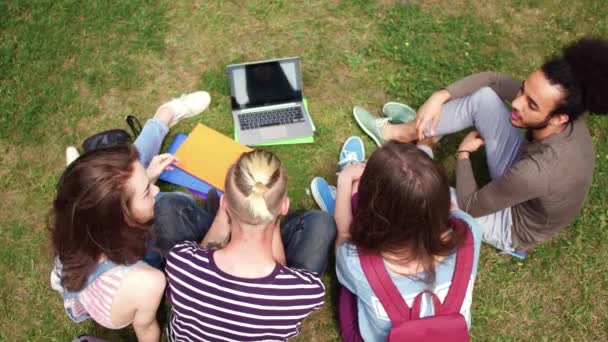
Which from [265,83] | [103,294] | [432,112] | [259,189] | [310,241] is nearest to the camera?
[259,189]

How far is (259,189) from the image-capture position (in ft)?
6.52

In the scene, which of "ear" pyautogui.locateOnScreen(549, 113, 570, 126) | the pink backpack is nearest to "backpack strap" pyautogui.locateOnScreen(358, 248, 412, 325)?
the pink backpack

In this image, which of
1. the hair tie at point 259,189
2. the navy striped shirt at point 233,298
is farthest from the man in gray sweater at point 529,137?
the hair tie at point 259,189

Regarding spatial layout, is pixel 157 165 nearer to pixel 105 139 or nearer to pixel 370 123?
pixel 105 139

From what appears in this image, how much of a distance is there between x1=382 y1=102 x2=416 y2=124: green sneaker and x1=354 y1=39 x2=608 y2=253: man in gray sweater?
0.43 meters

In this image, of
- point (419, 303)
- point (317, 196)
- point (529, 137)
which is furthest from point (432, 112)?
point (419, 303)

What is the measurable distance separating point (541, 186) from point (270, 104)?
206 cm

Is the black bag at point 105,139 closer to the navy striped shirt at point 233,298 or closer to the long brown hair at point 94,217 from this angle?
the long brown hair at point 94,217

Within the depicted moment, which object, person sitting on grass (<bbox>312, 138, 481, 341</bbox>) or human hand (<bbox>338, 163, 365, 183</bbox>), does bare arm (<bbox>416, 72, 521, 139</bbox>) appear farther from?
person sitting on grass (<bbox>312, 138, 481, 341</bbox>)

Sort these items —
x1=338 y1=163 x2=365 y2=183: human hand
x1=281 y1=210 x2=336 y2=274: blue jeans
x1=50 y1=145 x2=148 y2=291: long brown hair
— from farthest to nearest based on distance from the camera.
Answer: x1=338 y1=163 x2=365 y2=183: human hand, x1=281 y1=210 x2=336 y2=274: blue jeans, x1=50 y1=145 x2=148 y2=291: long brown hair

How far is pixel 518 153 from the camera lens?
3.07 metres

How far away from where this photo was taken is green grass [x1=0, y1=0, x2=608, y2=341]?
11.0ft

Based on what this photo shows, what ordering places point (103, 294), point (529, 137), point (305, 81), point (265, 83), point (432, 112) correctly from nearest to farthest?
point (103, 294)
point (529, 137)
point (432, 112)
point (265, 83)
point (305, 81)

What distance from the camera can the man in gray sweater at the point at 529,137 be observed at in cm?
259
